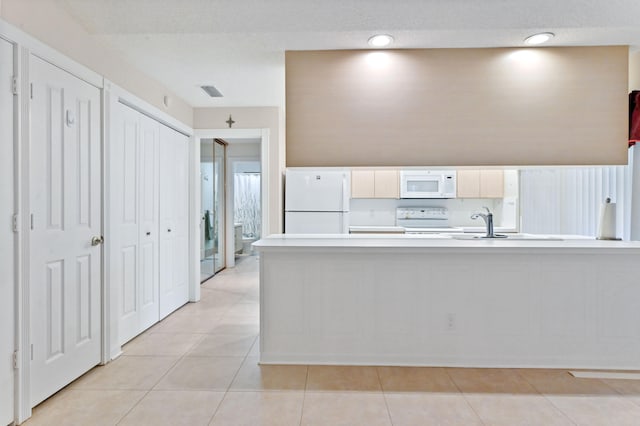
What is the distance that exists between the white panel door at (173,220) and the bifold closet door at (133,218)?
14 centimetres

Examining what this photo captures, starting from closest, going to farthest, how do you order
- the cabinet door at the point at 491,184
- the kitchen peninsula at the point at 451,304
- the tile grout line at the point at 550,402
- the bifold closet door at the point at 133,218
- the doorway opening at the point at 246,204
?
the tile grout line at the point at 550,402 → the kitchen peninsula at the point at 451,304 → the bifold closet door at the point at 133,218 → the cabinet door at the point at 491,184 → the doorway opening at the point at 246,204

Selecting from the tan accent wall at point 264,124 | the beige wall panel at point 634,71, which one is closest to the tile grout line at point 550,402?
the beige wall panel at point 634,71

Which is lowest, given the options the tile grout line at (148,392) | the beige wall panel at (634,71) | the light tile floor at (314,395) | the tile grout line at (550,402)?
the tile grout line at (148,392)

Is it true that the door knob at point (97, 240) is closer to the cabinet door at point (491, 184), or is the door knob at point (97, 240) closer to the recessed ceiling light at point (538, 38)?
the recessed ceiling light at point (538, 38)

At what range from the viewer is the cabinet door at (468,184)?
515cm

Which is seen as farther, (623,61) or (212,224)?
(212,224)

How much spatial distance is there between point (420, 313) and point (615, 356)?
1371 millimetres

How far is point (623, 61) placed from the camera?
9.21 feet

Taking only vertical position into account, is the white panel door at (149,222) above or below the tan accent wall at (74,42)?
below

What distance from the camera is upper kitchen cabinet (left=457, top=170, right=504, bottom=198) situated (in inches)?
202

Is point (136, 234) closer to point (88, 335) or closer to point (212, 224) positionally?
point (88, 335)

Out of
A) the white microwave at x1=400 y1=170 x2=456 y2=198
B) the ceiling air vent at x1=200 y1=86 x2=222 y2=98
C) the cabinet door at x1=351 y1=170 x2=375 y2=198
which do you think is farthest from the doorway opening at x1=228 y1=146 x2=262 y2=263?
the ceiling air vent at x1=200 y1=86 x2=222 y2=98

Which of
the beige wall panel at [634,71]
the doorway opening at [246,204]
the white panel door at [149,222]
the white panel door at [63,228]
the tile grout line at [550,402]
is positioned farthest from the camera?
the doorway opening at [246,204]

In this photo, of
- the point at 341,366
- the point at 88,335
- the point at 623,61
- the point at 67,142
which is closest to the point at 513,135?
the point at 623,61
